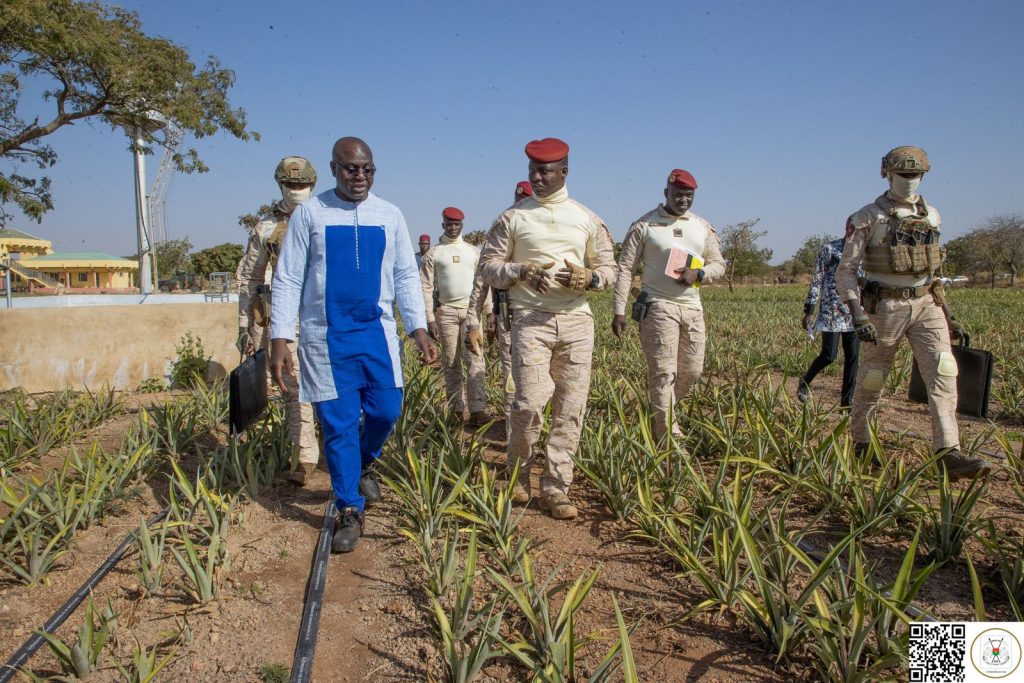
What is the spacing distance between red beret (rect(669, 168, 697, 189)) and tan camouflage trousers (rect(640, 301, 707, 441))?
2.38 ft

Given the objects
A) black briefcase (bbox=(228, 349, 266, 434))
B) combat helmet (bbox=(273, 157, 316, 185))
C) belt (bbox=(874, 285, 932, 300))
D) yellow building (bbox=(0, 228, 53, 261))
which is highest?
yellow building (bbox=(0, 228, 53, 261))

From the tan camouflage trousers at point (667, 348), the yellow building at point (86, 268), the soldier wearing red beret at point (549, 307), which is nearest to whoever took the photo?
the soldier wearing red beret at point (549, 307)

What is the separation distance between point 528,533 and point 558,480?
36cm

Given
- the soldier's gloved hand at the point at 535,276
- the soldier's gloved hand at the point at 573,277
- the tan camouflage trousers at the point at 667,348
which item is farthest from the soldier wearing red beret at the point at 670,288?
the soldier's gloved hand at the point at 535,276

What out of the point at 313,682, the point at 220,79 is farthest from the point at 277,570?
the point at 220,79

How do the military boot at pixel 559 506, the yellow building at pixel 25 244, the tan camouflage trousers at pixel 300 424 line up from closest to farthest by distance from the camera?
the military boot at pixel 559 506, the tan camouflage trousers at pixel 300 424, the yellow building at pixel 25 244

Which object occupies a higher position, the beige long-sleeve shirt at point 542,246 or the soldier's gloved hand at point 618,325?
the beige long-sleeve shirt at point 542,246

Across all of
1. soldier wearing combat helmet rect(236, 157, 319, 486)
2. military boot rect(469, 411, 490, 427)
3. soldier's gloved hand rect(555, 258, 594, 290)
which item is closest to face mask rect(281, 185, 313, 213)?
soldier wearing combat helmet rect(236, 157, 319, 486)

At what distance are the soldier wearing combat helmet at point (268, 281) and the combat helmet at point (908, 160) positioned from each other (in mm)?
3352

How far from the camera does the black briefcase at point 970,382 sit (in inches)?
151

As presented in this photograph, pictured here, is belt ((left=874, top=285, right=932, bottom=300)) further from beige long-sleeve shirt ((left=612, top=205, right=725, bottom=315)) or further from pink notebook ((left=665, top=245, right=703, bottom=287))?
pink notebook ((left=665, top=245, right=703, bottom=287))

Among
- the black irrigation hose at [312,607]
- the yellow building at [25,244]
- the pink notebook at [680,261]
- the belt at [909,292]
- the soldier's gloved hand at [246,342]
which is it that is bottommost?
the black irrigation hose at [312,607]

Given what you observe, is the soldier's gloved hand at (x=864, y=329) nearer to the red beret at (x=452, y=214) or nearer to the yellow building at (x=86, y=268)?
the red beret at (x=452, y=214)

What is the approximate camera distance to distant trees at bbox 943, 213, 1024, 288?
1983 inches
